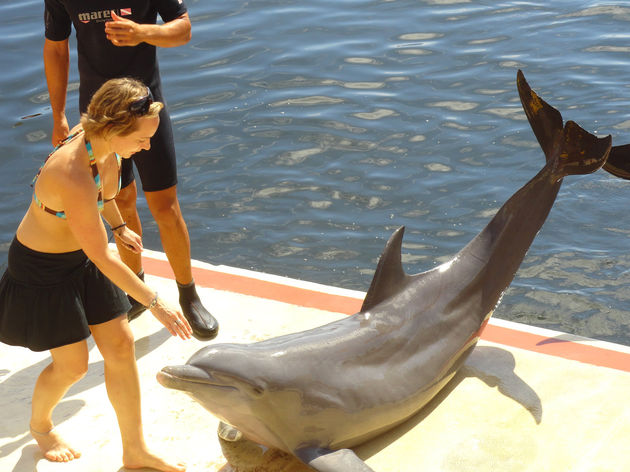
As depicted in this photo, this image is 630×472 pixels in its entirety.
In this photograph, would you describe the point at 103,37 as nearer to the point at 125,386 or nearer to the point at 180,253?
the point at 180,253

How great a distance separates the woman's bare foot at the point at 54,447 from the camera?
4.61m

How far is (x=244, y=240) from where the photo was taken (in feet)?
26.2

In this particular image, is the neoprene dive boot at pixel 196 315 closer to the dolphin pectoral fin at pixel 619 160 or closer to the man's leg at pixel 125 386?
the man's leg at pixel 125 386

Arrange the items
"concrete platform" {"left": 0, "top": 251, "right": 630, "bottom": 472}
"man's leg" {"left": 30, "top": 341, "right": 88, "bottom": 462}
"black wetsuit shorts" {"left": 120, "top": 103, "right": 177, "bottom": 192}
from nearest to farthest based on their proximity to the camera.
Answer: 1. "man's leg" {"left": 30, "top": 341, "right": 88, "bottom": 462}
2. "concrete platform" {"left": 0, "top": 251, "right": 630, "bottom": 472}
3. "black wetsuit shorts" {"left": 120, "top": 103, "right": 177, "bottom": 192}

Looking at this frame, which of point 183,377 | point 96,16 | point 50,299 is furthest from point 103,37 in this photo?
point 183,377

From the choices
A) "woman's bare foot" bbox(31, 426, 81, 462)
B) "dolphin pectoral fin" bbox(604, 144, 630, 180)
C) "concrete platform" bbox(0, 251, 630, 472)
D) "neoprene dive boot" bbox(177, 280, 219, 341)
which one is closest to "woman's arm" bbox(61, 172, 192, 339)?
"concrete platform" bbox(0, 251, 630, 472)

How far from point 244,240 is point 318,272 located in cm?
92

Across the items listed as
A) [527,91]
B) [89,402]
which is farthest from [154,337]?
[527,91]

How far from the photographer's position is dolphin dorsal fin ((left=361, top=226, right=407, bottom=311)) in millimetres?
4742

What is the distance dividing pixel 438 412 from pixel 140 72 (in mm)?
2749

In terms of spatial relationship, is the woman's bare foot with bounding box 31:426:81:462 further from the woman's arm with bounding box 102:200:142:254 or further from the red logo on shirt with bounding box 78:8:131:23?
the red logo on shirt with bounding box 78:8:131:23

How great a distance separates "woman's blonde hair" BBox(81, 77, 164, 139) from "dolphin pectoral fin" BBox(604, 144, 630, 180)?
Answer: 9.42 ft

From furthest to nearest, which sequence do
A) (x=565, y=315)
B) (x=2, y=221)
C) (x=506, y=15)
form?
1. (x=506, y=15)
2. (x=2, y=221)
3. (x=565, y=315)

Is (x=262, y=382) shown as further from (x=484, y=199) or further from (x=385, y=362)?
(x=484, y=199)
